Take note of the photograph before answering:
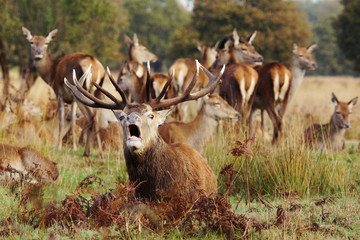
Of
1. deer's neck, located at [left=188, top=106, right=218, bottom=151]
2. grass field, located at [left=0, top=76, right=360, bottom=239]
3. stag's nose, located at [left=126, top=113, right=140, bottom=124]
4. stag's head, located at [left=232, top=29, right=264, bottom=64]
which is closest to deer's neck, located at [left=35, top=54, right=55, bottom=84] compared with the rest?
grass field, located at [left=0, top=76, right=360, bottom=239]

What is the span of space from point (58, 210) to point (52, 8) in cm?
1352

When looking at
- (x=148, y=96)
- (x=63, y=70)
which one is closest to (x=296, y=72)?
(x=63, y=70)

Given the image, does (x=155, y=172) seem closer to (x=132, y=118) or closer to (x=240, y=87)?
(x=132, y=118)

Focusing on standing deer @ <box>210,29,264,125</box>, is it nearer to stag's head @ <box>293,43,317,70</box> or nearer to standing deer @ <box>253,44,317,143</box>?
standing deer @ <box>253,44,317,143</box>

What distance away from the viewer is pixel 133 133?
5227 millimetres

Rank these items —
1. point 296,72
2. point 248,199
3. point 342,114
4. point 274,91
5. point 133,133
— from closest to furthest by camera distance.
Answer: point 133,133
point 248,199
point 274,91
point 342,114
point 296,72

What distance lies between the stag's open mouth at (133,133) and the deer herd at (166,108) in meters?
0.02

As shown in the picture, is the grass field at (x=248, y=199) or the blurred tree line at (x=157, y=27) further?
the blurred tree line at (x=157, y=27)

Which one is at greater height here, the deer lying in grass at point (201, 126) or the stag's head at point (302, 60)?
the stag's head at point (302, 60)

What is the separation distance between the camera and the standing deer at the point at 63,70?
391 inches

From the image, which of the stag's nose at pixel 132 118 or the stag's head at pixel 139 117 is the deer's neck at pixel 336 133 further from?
the stag's nose at pixel 132 118

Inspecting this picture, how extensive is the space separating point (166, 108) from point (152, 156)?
41.8 inches

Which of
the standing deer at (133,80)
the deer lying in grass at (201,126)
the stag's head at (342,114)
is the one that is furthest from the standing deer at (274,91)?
the standing deer at (133,80)

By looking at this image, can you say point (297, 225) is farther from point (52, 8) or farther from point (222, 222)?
point (52, 8)
